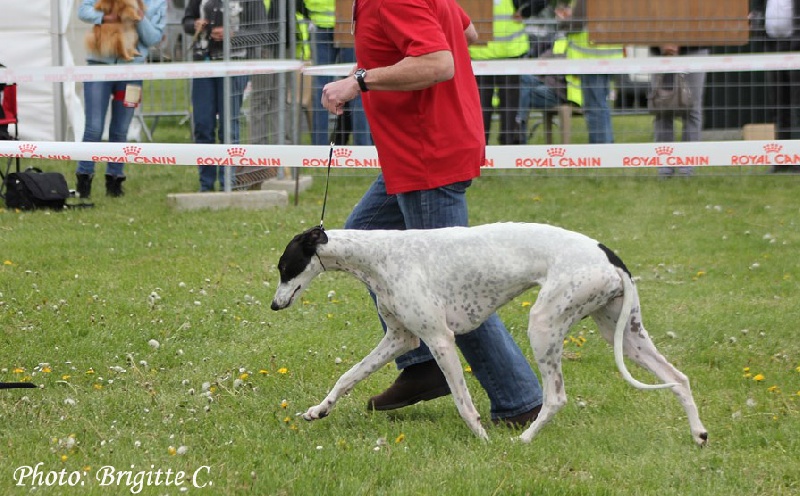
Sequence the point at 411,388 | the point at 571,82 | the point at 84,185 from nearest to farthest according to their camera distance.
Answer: the point at 411,388 → the point at 84,185 → the point at 571,82

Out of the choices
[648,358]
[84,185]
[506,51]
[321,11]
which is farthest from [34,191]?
[648,358]

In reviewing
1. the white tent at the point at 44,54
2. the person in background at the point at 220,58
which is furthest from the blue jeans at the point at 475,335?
the white tent at the point at 44,54

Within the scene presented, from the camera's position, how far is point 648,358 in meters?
4.70

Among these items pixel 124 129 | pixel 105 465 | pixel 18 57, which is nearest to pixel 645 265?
pixel 105 465

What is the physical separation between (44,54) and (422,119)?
1026 centimetres

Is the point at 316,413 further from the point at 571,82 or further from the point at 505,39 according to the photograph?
the point at 571,82

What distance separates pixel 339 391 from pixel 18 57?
10126 mm

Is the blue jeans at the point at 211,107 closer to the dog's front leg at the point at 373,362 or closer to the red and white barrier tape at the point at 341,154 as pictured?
the red and white barrier tape at the point at 341,154

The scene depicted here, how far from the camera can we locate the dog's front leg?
4883mm

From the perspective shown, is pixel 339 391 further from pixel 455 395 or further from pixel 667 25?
pixel 667 25

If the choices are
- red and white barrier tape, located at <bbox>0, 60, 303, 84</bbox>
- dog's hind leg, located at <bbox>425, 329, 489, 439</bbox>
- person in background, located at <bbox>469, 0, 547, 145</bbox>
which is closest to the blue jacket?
red and white barrier tape, located at <bbox>0, 60, 303, 84</bbox>

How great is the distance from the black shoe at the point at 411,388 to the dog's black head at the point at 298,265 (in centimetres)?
77

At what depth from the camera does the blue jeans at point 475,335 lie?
15.7 ft

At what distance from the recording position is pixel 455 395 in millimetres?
4695
